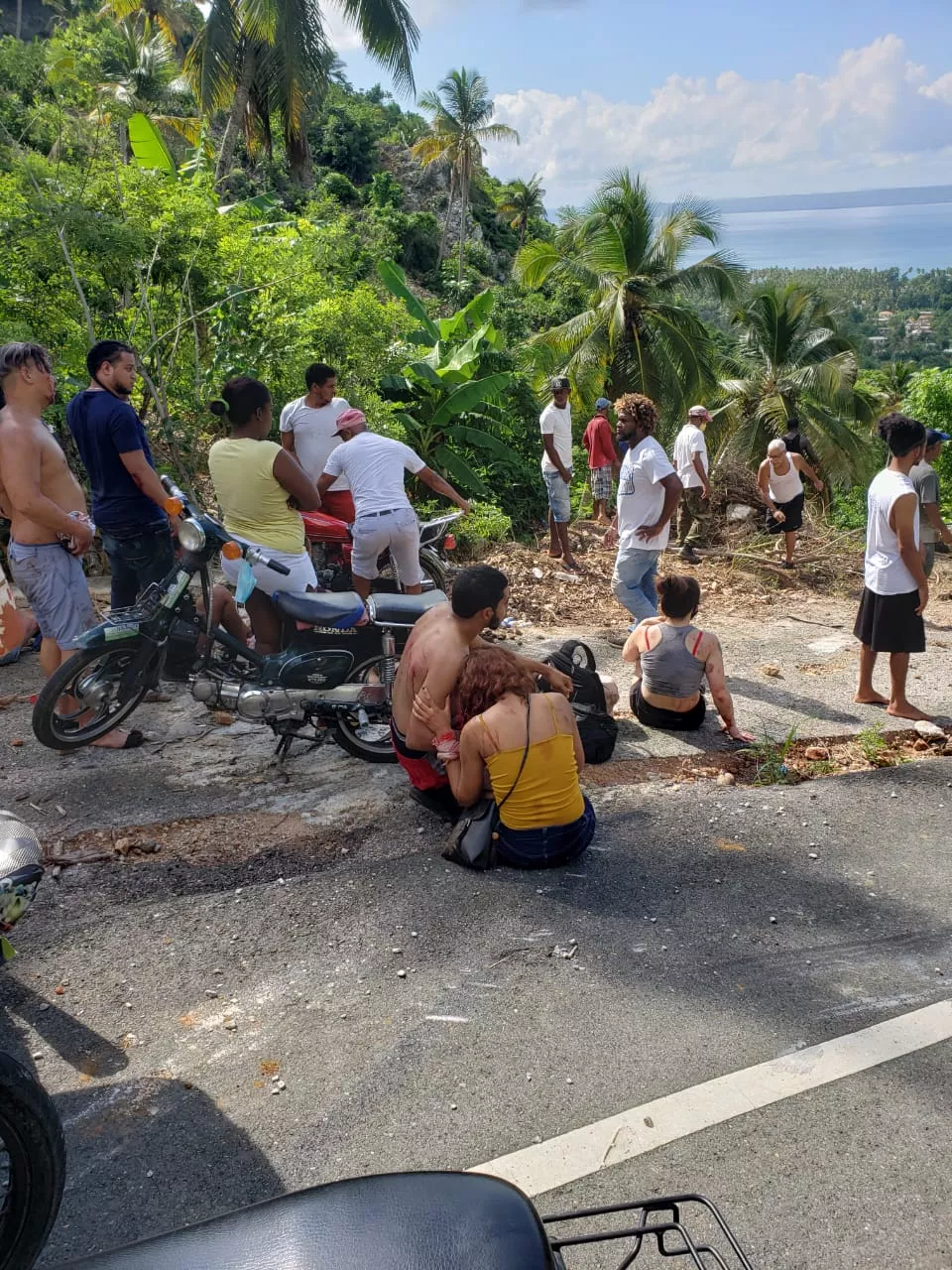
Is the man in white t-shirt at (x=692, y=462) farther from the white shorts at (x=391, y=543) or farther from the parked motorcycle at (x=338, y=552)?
the white shorts at (x=391, y=543)

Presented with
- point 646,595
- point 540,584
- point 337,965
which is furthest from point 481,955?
point 540,584

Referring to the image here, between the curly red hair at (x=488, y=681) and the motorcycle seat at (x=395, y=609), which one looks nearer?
the curly red hair at (x=488, y=681)

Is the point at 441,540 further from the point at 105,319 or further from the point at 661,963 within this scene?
the point at 661,963

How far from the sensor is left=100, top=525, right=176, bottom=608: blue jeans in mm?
5930

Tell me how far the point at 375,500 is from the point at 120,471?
1.66 metres

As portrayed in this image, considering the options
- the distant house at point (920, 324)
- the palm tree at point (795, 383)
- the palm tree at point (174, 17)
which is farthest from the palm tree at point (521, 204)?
the distant house at point (920, 324)

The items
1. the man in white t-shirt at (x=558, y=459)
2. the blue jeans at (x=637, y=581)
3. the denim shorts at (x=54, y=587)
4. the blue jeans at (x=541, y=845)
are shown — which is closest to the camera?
the blue jeans at (x=541, y=845)

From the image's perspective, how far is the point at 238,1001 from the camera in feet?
11.9

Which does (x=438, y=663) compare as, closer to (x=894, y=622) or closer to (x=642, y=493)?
(x=642, y=493)

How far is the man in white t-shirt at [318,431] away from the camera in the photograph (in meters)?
7.48

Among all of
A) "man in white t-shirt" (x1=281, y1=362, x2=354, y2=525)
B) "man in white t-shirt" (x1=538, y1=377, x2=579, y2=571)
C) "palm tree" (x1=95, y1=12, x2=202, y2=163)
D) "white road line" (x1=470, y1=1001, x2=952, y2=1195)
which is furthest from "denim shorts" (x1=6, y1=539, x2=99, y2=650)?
"palm tree" (x1=95, y1=12, x2=202, y2=163)

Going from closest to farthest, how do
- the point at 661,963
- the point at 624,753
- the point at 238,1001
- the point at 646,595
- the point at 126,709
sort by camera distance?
1. the point at 238,1001
2. the point at 661,963
3. the point at 126,709
4. the point at 624,753
5. the point at 646,595

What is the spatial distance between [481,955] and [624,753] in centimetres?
240

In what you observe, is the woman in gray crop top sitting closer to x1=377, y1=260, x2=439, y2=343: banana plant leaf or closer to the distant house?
x1=377, y1=260, x2=439, y2=343: banana plant leaf
